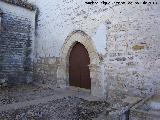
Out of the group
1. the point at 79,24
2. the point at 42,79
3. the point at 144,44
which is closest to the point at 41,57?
the point at 42,79

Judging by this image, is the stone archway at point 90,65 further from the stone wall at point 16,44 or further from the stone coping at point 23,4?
the stone coping at point 23,4

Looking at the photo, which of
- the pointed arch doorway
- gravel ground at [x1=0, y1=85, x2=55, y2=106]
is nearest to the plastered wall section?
the pointed arch doorway

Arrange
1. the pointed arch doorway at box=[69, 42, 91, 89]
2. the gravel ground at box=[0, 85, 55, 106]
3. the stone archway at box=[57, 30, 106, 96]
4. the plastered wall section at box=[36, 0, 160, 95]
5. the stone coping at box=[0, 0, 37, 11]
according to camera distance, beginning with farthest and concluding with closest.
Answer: the stone coping at box=[0, 0, 37, 11]
the pointed arch doorway at box=[69, 42, 91, 89]
the stone archway at box=[57, 30, 106, 96]
the gravel ground at box=[0, 85, 55, 106]
the plastered wall section at box=[36, 0, 160, 95]

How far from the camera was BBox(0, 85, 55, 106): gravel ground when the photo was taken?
23.8 ft

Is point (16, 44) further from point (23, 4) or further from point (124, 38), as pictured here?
point (124, 38)

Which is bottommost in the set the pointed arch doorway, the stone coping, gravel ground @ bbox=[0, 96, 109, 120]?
gravel ground @ bbox=[0, 96, 109, 120]

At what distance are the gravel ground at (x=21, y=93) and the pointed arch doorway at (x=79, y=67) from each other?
1009 millimetres

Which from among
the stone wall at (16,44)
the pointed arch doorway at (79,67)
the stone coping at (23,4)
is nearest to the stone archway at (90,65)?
the pointed arch doorway at (79,67)

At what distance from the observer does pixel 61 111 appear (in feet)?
19.6

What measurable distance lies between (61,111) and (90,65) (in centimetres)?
222

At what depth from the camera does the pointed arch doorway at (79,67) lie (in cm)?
822

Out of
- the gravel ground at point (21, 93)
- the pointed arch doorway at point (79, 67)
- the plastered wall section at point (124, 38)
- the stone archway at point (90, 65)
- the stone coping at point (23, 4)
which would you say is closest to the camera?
the plastered wall section at point (124, 38)

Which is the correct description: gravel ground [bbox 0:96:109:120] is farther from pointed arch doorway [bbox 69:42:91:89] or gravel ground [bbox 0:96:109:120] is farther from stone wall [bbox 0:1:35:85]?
stone wall [bbox 0:1:35:85]

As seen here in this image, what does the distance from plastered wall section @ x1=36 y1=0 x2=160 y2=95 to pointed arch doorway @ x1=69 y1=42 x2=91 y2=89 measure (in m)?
0.74
